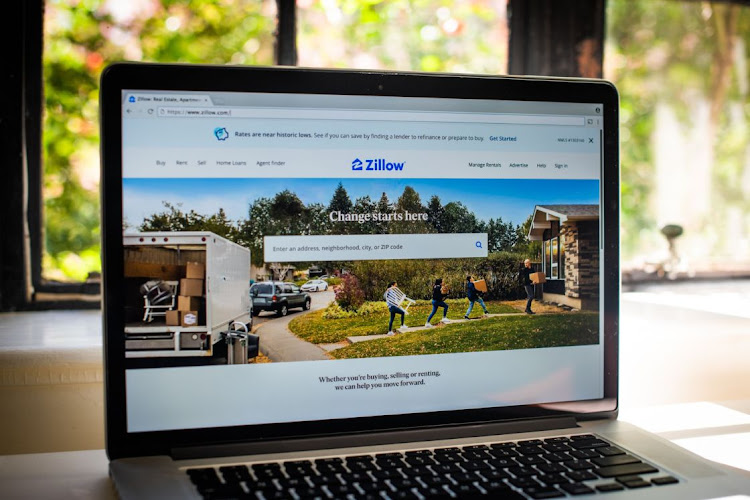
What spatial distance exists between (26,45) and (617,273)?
1059mm

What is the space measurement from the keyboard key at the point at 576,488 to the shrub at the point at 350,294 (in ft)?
0.97

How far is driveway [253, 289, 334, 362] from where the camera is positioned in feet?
2.42

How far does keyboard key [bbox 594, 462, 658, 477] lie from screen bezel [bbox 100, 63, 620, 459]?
0.14 meters

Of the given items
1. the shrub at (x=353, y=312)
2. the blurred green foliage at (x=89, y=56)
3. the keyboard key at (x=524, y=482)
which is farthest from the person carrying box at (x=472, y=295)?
the blurred green foliage at (x=89, y=56)

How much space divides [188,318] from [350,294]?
0.61 feet

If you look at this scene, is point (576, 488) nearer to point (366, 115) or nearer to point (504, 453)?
point (504, 453)

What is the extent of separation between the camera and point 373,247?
0.78 meters

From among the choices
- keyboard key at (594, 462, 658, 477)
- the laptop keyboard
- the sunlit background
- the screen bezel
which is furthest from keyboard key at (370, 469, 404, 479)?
the sunlit background

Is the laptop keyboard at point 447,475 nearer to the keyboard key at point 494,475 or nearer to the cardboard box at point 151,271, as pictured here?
the keyboard key at point 494,475

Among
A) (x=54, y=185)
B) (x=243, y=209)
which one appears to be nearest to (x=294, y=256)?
(x=243, y=209)

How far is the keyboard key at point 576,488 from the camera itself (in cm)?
64

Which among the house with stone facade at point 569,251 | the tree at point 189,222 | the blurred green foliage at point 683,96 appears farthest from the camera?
the blurred green foliage at point 683,96

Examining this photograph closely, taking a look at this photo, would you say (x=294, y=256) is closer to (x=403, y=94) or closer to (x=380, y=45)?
(x=403, y=94)

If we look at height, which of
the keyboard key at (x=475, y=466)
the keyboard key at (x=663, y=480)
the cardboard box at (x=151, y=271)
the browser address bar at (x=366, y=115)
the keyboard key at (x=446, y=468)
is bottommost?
the keyboard key at (x=663, y=480)
